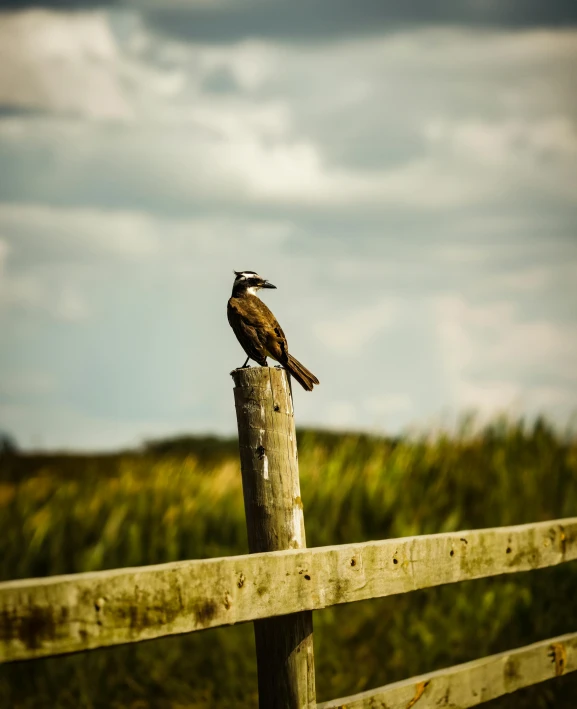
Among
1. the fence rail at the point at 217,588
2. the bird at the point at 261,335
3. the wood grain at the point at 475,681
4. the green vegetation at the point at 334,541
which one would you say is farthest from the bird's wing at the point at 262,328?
the green vegetation at the point at 334,541

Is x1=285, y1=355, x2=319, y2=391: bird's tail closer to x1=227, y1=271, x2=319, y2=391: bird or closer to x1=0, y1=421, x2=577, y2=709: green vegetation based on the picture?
x1=227, y1=271, x2=319, y2=391: bird

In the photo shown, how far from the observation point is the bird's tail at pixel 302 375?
475 centimetres

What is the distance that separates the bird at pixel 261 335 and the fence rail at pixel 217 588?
1411 millimetres

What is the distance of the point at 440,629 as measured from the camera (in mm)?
8125

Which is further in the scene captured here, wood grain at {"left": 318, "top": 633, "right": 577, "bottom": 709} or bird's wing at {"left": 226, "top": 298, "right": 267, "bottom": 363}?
bird's wing at {"left": 226, "top": 298, "right": 267, "bottom": 363}

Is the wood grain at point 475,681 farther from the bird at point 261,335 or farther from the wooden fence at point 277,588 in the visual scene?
the bird at point 261,335

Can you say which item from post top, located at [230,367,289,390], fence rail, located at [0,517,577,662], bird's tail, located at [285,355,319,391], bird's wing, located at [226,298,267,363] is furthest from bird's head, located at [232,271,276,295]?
fence rail, located at [0,517,577,662]

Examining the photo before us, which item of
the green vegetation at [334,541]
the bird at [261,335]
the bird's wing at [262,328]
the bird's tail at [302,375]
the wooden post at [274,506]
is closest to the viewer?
the wooden post at [274,506]

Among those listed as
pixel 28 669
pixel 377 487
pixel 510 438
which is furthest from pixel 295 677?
pixel 510 438

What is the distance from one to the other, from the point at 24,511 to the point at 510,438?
6584 mm

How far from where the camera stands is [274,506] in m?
3.33

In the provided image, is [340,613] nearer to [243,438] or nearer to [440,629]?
[440,629]

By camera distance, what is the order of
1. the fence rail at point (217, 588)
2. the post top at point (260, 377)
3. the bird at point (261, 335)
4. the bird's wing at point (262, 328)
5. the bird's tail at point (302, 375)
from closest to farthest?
the fence rail at point (217, 588), the post top at point (260, 377), the bird's tail at point (302, 375), the bird at point (261, 335), the bird's wing at point (262, 328)

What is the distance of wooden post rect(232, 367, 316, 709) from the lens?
3240mm
